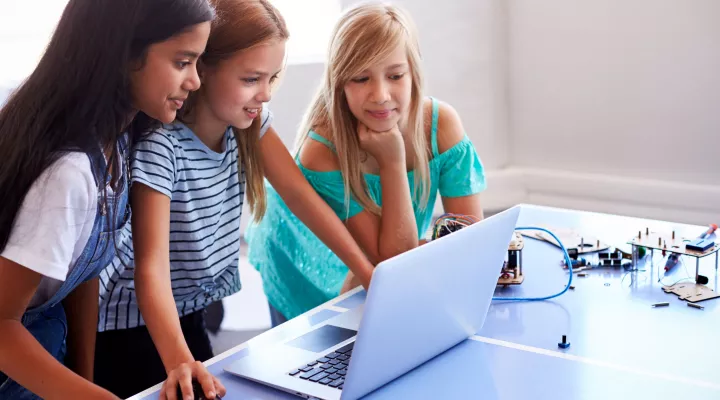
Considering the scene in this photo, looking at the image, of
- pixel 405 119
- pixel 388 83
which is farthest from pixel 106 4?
pixel 405 119

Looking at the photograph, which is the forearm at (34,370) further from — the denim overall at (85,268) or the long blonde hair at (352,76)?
the long blonde hair at (352,76)

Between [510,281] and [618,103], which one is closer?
[510,281]

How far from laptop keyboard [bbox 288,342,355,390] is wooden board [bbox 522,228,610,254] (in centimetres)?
58

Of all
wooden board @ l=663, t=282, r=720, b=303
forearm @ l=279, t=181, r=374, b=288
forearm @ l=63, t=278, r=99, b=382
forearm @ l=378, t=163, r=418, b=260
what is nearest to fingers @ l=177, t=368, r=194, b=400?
forearm @ l=63, t=278, r=99, b=382

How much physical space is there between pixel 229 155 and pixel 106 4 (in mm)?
470

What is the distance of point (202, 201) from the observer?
1.47m

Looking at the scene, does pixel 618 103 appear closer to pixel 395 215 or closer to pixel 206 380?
pixel 395 215

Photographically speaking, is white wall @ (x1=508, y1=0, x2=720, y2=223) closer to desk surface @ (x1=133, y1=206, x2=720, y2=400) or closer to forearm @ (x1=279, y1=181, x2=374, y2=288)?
desk surface @ (x1=133, y1=206, x2=720, y2=400)

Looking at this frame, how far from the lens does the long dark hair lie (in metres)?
1.09

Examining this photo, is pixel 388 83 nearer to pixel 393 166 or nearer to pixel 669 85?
pixel 393 166

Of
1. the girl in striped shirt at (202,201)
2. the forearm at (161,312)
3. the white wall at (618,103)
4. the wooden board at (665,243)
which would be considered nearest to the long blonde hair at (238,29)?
the girl in striped shirt at (202,201)

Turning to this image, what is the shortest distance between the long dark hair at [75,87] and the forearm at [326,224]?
484 mm

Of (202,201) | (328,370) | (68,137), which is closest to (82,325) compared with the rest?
(202,201)

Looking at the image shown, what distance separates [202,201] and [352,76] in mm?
394
